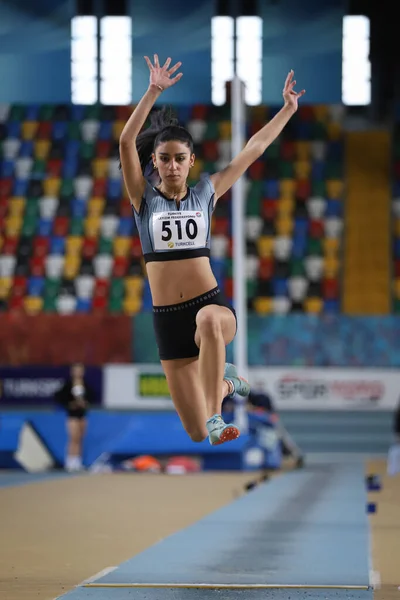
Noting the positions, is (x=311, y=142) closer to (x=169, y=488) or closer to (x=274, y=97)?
(x=274, y=97)

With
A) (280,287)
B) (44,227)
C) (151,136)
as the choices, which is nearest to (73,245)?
(44,227)

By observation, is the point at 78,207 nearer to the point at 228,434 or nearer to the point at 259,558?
the point at 259,558

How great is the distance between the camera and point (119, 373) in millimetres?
20875

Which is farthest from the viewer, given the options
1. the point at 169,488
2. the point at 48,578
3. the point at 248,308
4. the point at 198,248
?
the point at 248,308

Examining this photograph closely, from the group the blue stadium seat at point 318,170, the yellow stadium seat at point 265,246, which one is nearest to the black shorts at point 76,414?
the yellow stadium seat at point 265,246

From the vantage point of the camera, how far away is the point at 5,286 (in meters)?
23.3

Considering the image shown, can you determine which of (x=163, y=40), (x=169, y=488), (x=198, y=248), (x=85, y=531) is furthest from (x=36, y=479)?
(x=163, y=40)

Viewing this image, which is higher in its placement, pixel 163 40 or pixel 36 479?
pixel 163 40

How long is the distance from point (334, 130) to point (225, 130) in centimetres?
234

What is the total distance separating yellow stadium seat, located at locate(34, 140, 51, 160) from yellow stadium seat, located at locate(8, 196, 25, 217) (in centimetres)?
112

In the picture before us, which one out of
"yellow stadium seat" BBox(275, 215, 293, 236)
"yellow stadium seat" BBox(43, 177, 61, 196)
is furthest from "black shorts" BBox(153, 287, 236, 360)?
"yellow stadium seat" BBox(43, 177, 61, 196)

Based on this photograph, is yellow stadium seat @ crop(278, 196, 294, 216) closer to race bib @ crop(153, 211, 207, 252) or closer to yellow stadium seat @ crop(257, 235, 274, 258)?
yellow stadium seat @ crop(257, 235, 274, 258)

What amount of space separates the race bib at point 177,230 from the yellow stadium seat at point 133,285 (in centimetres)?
1728

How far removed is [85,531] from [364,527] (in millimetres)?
2303
